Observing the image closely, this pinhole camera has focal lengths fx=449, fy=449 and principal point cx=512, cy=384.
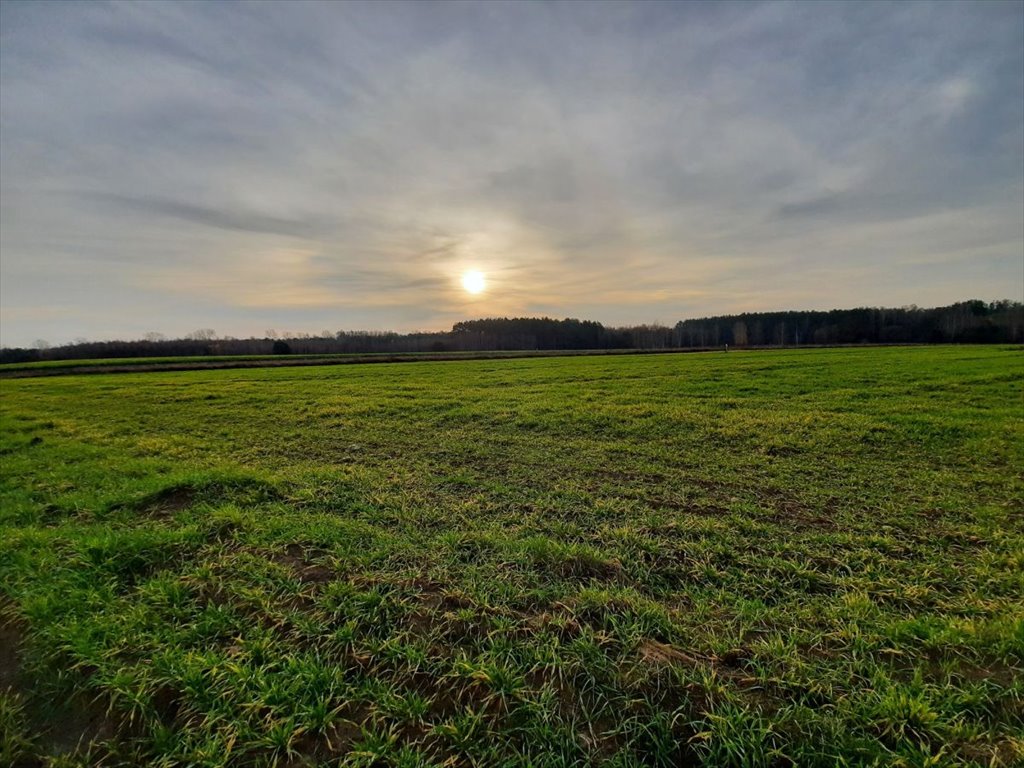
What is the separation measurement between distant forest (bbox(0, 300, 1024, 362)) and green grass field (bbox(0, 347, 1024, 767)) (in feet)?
276

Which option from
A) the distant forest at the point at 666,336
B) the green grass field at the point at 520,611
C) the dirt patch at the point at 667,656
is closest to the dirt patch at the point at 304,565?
the green grass field at the point at 520,611

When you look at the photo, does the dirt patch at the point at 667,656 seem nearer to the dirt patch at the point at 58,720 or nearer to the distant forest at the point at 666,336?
the dirt patch at the point at 58,720

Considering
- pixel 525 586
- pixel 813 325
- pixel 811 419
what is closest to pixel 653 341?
pixel 813 325

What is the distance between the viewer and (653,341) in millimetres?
140500

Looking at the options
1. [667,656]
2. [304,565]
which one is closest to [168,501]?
[304,565]

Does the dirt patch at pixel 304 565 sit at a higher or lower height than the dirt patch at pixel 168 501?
lower

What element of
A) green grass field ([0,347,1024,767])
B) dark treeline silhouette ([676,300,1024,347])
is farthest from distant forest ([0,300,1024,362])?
green grass field ([0,347,1024,767])

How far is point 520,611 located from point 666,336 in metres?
148

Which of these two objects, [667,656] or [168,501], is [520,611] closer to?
[667,656]

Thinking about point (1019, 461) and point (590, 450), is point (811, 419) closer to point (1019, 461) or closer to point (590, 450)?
point (1019, 461)

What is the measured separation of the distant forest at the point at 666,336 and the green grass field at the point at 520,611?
84065mm

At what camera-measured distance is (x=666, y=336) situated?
143000mm

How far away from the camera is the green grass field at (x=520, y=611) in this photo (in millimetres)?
3016

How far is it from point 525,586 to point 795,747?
8.20 ft
